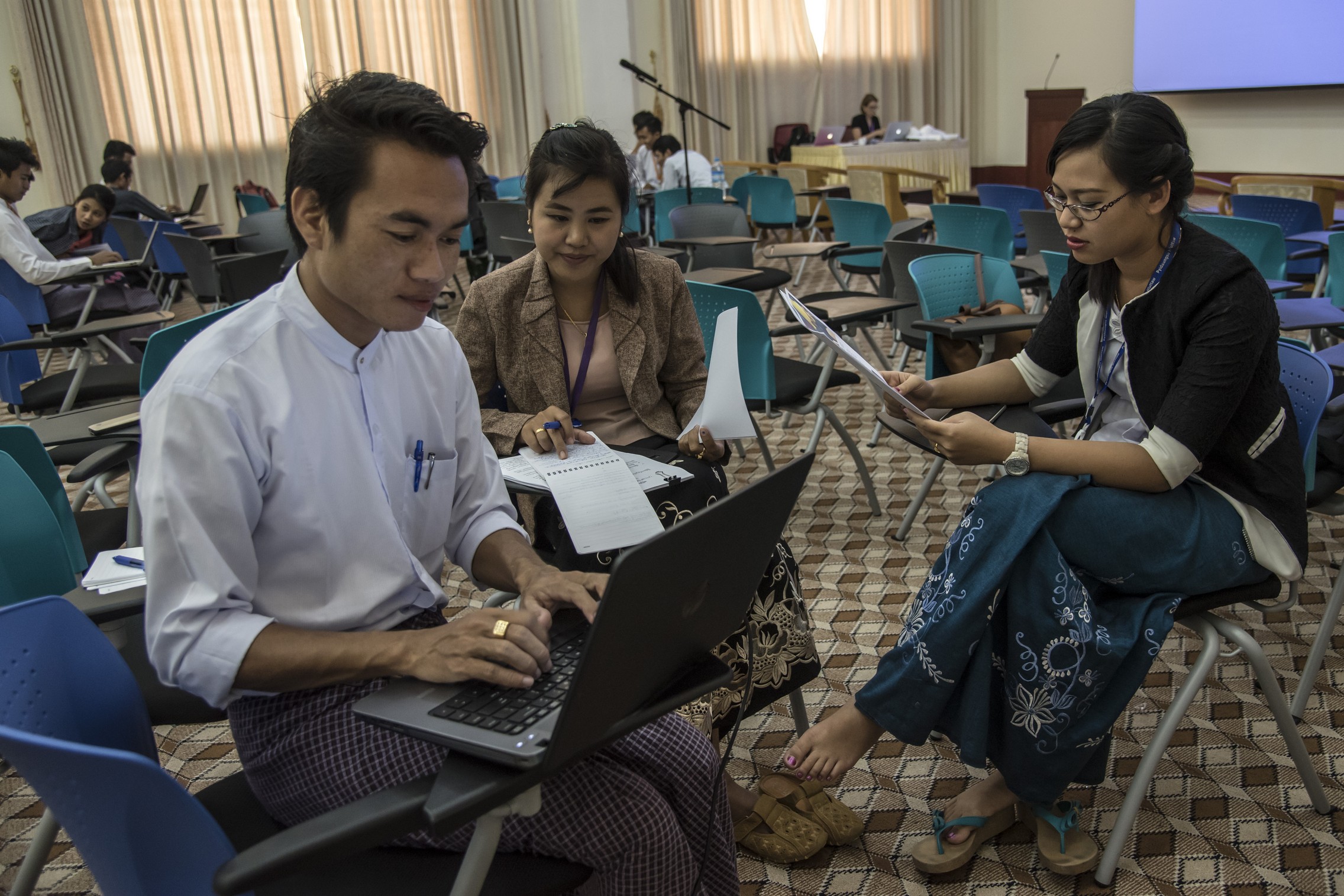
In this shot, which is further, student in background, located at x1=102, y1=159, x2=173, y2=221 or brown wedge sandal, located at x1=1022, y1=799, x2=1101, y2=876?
student in background, located at x1=102, y1=159, x2=173, y2=221

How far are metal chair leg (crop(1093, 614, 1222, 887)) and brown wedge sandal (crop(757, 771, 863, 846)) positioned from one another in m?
0.43

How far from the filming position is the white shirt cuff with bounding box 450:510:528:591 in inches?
59.1

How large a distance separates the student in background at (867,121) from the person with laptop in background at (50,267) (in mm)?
8535

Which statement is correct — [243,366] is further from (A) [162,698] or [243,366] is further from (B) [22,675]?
(A) [162,698]

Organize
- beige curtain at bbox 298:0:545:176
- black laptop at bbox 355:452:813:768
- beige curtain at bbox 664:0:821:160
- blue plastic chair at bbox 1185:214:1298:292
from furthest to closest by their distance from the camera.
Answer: beige curtain at bbox 664:0:821:160 → beige curtain at bbox 298:0:545:176 → blue plastic chair at bbox 1185:214:1298:292 → black laptop at bbox 355:452:813:768

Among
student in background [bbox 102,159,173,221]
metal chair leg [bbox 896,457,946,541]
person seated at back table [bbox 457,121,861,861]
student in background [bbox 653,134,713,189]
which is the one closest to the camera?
person seated at back table [bbox 457,121,861,861]

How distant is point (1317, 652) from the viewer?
2.10 m

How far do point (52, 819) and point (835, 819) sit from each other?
1259mm

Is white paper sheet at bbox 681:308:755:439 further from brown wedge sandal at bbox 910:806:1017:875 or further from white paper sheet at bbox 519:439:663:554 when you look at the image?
brown wedge sandal at bbox 910:806:1017:875

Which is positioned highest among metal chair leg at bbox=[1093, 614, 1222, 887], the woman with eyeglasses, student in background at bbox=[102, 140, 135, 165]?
student in background at bbox=[102, 140, 135, 165]

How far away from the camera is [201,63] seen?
10250mm

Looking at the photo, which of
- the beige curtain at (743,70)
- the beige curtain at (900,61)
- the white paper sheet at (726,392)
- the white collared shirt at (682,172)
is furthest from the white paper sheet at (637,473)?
the beige curtain at (900,61)

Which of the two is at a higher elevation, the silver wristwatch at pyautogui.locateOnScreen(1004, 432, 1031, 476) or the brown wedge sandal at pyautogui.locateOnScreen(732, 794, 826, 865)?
the silver wristwatch at pyautogui.locateOnScreen(1004, 432, 1031, 476)

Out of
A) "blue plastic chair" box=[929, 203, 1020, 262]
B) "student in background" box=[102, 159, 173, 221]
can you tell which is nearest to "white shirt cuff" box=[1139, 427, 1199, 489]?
"blue plastic chair" box=[929, 203, 1020, 262]
